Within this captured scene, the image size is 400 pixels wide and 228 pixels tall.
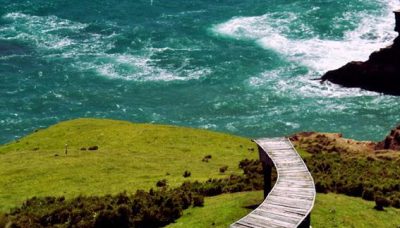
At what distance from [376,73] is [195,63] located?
32.4 meters

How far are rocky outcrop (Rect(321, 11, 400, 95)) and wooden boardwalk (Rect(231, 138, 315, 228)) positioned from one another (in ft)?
209

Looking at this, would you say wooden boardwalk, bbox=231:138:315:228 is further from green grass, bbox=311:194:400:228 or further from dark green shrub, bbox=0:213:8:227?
dark green shrub, bbox=0:213:8:227

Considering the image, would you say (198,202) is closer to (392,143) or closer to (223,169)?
(223,169)

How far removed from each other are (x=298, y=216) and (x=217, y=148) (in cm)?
3229

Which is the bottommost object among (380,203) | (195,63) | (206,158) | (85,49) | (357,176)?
(206,158)

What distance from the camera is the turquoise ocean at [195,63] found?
9412 cm

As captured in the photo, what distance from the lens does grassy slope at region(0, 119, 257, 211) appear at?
46.3m

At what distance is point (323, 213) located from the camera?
113 ft

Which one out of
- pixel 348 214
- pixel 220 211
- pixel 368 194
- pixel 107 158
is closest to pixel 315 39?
pixel 107 158

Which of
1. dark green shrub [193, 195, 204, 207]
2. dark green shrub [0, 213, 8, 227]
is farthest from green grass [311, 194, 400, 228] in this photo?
dark green shrub [0, 213, 8, 227]

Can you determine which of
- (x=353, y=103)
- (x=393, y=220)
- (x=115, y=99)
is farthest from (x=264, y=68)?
(x=393, y=220)

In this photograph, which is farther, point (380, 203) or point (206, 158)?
point (206, 158)

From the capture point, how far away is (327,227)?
107 ft

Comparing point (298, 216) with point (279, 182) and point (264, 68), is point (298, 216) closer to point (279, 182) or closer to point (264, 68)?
point (279, 182)
